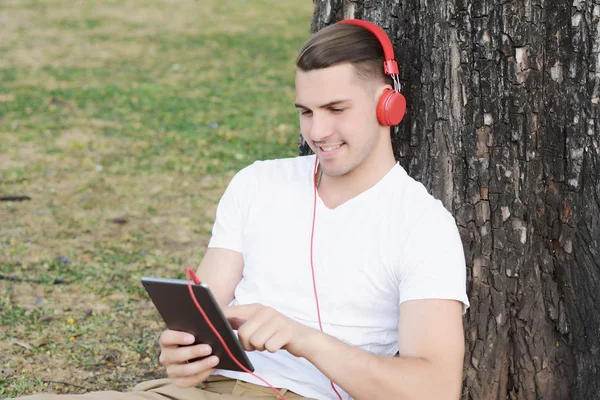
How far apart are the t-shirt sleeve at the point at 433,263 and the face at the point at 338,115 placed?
0.35 m

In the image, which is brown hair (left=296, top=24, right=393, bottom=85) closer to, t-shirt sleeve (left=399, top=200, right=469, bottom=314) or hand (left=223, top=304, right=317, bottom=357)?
t-shirt sleeve (left=399, top=200, right=469, bottom=314)

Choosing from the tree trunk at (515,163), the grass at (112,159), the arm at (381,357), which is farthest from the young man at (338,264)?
the grass at (112,159)

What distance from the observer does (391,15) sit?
317 centimetres

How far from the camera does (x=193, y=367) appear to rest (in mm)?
2553

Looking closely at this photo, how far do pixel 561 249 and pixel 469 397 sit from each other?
0.71 m

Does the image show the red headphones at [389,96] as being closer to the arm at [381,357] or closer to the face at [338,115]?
the face at [338,115]

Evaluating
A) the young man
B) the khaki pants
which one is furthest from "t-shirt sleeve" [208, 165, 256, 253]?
the khaki pants

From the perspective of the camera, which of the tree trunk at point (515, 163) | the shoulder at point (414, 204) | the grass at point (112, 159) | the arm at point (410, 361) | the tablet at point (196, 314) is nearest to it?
the tablet at point (196, 314)

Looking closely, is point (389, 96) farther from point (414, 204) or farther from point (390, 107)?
point (414, 204)

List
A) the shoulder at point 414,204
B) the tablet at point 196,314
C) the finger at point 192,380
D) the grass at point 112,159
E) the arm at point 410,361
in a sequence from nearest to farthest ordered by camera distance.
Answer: the tablet at point 196,314
the arm at point 410,361
the finger at point 192,380
the shoulder at point 414,204
the grass at point 112,159

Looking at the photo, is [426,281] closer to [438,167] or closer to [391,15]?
[438,167]

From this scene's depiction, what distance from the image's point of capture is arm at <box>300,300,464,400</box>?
2.45 m

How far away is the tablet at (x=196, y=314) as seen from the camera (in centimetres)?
234

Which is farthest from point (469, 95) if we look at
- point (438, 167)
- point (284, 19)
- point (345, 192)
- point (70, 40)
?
point (284, 19)
